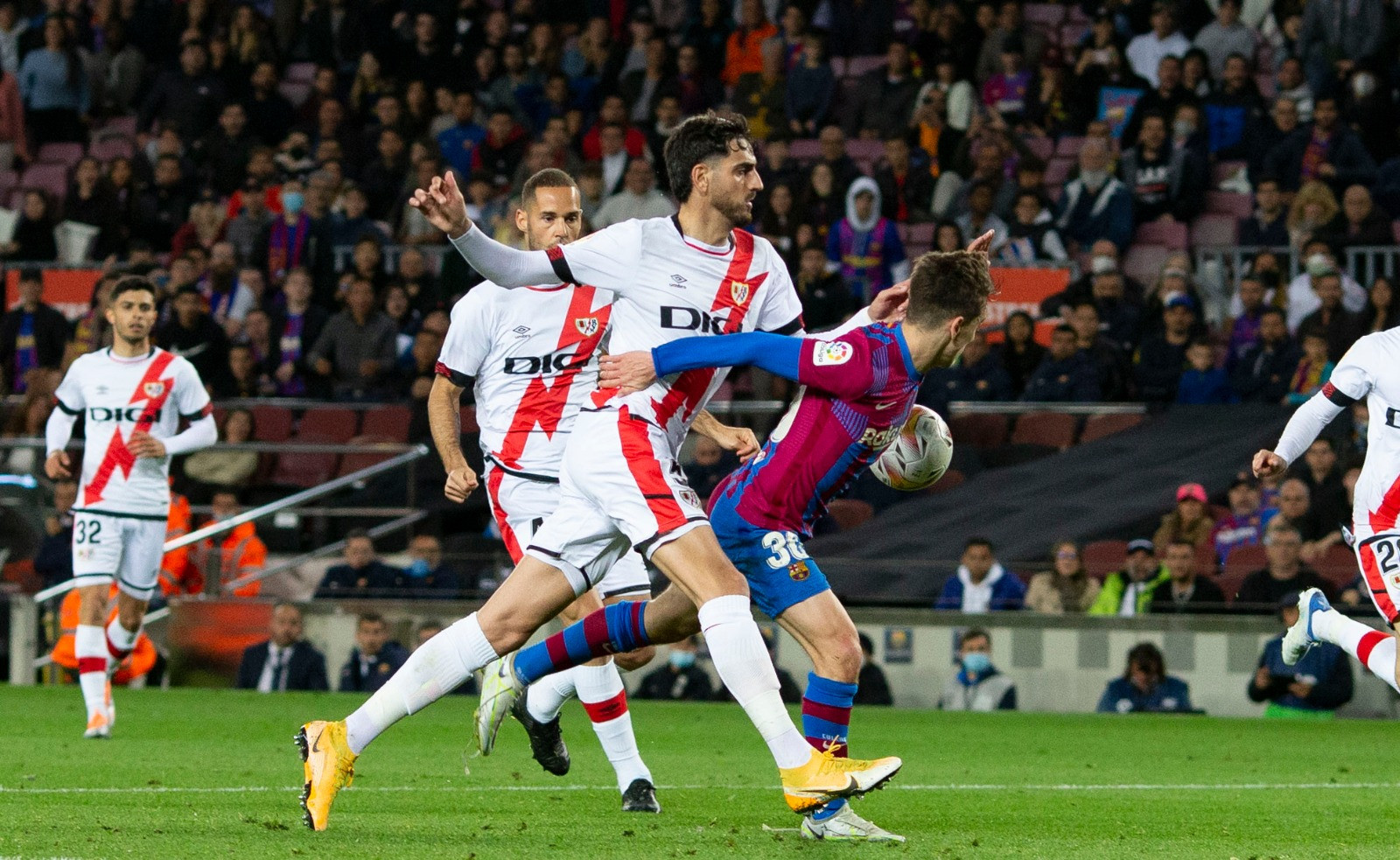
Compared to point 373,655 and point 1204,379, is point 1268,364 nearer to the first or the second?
point 1204,379

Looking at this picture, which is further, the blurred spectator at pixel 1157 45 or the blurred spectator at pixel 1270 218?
the blurred spectator at pixel 1157 45

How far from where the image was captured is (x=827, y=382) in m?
→ 6.52

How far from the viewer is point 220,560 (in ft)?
55.1

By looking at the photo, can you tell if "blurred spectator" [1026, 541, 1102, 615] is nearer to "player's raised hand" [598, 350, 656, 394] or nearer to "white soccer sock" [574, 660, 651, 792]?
"white soccer sock" [574, 660, 651, 792]

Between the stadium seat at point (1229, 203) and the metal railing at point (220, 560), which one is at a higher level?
the stadium seat at point (1229, 203)

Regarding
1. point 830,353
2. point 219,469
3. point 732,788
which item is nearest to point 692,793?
point 732,788

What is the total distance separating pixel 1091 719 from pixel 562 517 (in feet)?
24.7

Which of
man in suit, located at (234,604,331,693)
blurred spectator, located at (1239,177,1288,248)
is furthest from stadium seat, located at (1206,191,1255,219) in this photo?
man in suit, located at (234,604,331,693)

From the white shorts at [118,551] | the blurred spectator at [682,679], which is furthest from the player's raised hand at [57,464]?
the blurred spectator at [682,679]

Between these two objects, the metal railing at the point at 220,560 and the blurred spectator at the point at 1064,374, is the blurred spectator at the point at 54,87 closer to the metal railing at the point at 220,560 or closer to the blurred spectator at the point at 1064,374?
the metal railing at the point at 220,560

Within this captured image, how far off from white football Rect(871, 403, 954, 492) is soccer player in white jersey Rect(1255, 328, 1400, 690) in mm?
2190

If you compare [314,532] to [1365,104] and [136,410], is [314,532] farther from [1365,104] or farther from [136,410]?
[1365,104]

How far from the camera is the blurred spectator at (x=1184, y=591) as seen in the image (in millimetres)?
14320

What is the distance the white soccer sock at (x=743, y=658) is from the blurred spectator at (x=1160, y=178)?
13247 millimetres
